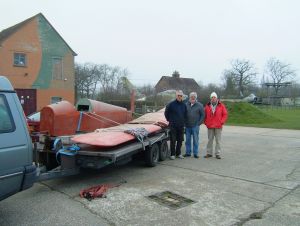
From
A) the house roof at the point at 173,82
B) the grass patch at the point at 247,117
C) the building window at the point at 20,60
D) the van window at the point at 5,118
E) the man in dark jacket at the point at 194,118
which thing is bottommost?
the grass patch at the point at 247,117

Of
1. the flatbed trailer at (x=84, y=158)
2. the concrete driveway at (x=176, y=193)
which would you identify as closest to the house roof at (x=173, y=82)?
the concrete driveway at (x=176, y=193)

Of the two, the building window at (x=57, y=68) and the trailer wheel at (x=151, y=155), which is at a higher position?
the building window at (x=57, y=68)

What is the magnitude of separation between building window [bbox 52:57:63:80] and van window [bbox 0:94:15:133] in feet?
90.2

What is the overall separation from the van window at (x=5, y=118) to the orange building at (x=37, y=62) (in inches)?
973

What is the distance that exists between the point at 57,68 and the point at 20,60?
3.61 metres

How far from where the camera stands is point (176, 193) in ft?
21.2

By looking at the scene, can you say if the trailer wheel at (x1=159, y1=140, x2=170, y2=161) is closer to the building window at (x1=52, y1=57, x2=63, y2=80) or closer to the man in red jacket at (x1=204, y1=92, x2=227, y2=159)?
the man in red jacket at (x1=204, y1=92, x2=227, y2=159)

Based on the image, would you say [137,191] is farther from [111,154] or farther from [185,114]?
[185,114]

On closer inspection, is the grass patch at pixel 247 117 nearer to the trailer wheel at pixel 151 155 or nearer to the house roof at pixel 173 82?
the trailer wheel at pixel 151 155

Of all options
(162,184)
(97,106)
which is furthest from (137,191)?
(97,106)

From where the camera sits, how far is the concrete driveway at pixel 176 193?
5141 millimetres

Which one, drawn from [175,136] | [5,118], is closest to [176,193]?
[5,118]

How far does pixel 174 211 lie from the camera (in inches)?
214

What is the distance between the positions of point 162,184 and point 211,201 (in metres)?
1.32
